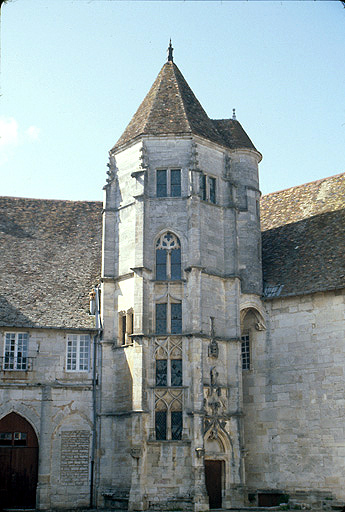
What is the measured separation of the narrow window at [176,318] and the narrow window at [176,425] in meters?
3.07

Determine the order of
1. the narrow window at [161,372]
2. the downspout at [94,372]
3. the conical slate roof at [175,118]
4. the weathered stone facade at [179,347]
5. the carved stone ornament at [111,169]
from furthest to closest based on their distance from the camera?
the carved stone ornament at [111,169] < the conical slate roof at [175,118] < the downspout at [94,372] < the narrow window at [161,372] < the weathered stone facade at [179,347]

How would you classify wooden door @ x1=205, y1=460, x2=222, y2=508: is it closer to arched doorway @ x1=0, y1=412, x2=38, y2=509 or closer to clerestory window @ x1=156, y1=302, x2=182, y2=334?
clerestory window @ x1=156, y1=302, x2=182, y2=334

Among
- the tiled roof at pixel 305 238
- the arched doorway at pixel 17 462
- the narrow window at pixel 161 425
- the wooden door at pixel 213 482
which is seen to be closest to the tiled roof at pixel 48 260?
the arched doorway at pixel 17 462

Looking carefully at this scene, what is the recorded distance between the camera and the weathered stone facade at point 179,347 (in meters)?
23.6

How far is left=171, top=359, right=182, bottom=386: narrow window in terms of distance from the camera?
2402 cm

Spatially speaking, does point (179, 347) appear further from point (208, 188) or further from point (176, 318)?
point (208, 188)

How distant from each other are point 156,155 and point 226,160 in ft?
10.6

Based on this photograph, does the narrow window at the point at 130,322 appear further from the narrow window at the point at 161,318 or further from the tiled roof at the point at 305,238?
the tiled roof at the point at 305,238

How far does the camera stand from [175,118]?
27.5 metres

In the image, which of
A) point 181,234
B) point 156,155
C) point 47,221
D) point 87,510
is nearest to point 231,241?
point 181,234

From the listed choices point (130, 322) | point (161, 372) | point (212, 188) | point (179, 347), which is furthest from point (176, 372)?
point (212, 188)

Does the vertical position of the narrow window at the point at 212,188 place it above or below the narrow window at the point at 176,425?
above

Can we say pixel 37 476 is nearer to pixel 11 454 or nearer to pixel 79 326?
pixel 11 454

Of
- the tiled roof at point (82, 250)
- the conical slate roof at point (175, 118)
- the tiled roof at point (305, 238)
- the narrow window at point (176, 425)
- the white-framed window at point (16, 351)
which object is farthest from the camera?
the conical slate roof at point (175, 118)
